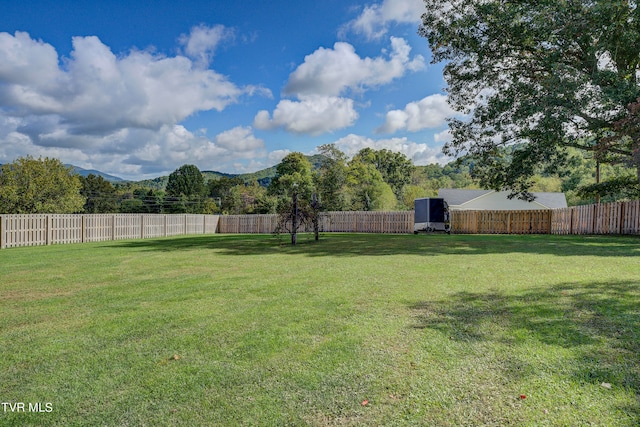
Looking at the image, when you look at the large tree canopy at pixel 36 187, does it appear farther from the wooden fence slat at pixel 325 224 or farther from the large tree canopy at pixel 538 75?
the large tree canopy at pixel 538 75

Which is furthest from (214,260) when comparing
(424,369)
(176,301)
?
(424,369)

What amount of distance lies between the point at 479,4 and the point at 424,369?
14.2 metres

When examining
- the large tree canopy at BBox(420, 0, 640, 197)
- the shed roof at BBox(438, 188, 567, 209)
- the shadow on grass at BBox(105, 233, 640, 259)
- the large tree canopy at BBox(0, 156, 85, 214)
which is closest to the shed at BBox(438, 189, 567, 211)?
the shed roof at BBox(438, 188, 567, 209)

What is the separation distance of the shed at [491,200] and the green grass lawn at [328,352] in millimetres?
24457

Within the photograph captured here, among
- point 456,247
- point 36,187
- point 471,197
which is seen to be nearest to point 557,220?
point 456,247

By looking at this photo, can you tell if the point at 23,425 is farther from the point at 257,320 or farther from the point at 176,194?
the point at 176,194

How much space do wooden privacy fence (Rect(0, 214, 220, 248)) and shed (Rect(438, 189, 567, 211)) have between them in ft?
67.4

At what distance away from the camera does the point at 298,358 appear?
8.13 feet

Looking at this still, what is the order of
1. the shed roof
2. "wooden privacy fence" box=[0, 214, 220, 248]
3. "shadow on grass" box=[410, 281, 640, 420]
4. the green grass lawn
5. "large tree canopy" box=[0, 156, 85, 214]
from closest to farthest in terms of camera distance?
1. the green grass lawn
2. "shadow on grass" box=[410, 281, 640, 420]
3. "wooden privacy fence" box=[0, 214, 220, 248]
4. "large tree canopy" box=[0, 156, 85, 214]
5. the shed roof

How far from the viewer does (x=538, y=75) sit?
12875mm

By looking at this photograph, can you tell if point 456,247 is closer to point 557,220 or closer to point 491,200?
point 557,220

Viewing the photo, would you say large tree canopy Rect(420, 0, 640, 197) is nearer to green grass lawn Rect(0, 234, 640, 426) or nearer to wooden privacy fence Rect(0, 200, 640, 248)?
wooden privacy fence Rect(0, 200, 640, 248)

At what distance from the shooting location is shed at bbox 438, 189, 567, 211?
28391mm

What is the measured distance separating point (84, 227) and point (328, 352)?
1695 cm
